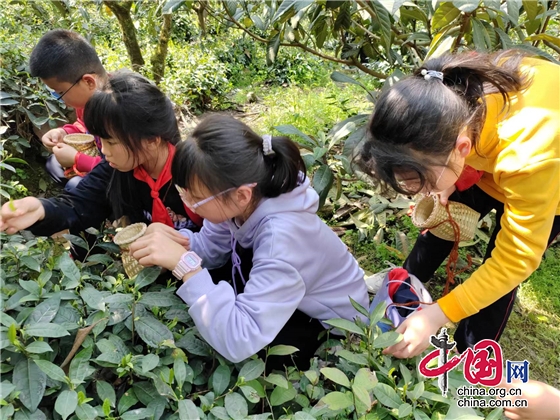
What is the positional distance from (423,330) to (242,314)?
48 cm

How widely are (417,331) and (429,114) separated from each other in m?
0.56

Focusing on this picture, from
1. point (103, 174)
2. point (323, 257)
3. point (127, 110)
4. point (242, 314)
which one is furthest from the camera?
point (103, 174)

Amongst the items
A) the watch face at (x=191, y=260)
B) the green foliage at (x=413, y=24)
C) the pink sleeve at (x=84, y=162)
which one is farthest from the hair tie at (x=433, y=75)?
the pink sleeve at (x=84, y=162)

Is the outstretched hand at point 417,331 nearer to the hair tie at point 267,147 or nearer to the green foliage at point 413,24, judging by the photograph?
the hair tie at point 267,147

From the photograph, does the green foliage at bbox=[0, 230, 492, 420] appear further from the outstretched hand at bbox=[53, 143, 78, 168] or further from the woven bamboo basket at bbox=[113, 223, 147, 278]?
the outstretched hand at bbox=[53, 143, 78, 168]

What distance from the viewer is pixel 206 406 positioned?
86 cm

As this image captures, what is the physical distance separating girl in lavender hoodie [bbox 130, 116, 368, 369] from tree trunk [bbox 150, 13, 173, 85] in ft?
9.15

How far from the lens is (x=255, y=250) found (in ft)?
4.09

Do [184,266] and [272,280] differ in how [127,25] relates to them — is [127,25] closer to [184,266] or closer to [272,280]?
[184,266]

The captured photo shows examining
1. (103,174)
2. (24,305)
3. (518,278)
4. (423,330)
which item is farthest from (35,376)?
(518,278)

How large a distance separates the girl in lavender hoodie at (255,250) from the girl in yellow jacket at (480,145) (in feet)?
0.85

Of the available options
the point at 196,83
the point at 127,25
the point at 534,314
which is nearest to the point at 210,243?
the point at 534,314

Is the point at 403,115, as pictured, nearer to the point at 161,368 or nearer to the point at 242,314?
the point at 242,314

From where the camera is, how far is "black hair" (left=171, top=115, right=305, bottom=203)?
3.98 ft
